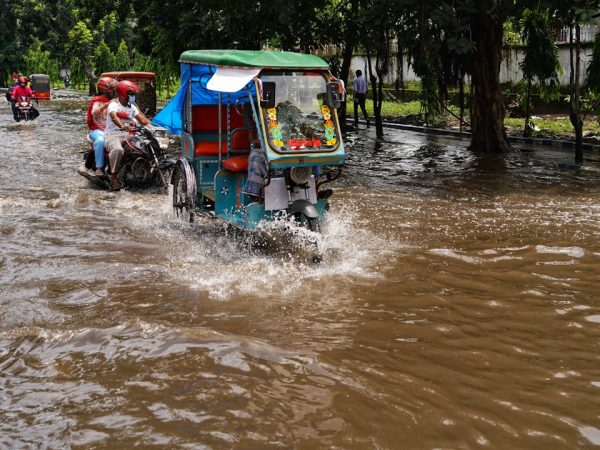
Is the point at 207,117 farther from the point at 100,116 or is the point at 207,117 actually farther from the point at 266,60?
the point at 100,116

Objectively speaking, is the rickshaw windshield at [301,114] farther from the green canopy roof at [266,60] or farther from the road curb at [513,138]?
the road curb at [513,138]

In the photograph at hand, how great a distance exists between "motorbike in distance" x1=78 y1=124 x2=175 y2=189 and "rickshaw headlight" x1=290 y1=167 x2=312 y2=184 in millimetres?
4100

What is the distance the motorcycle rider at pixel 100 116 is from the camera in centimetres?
1115

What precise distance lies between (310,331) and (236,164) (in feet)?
9.23

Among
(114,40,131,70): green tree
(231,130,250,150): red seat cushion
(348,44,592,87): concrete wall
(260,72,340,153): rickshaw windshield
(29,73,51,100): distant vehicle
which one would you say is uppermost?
(114,40,131,70): green tree

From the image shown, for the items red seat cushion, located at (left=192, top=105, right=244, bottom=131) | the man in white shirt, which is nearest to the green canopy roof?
red seat cushion, located at (left=192, top=105, right=244, bottom=131)

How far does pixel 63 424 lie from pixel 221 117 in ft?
16.5

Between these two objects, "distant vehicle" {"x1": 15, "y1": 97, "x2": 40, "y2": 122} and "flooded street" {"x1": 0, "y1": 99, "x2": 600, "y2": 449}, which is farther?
"distant vehicle" {"x1": 15, "y1": 97, "x2": 40, "y2": 122}

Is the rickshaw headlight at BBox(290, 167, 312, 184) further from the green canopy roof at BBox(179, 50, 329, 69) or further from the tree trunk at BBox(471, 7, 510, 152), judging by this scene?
the tree trunk at BBox(471, 7, 510, 152)

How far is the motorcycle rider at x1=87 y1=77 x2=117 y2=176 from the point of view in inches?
439

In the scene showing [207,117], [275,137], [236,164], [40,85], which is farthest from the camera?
[40,85]

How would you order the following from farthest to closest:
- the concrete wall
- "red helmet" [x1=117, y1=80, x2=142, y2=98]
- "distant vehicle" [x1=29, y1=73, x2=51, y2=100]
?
"distant vehicle" [x1=29, y1=73, x2=51, y2=100] < the concrete wall < "red helmet" [x1=117, y1=80, x2=142, y2=98]

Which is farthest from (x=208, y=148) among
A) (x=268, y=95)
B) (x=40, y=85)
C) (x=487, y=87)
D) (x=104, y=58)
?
(x=104, y=58)

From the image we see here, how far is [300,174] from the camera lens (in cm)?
717
